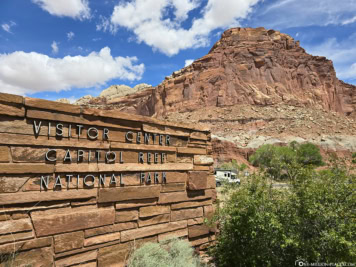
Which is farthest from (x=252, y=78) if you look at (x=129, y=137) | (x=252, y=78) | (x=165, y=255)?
(x=165, y=255)

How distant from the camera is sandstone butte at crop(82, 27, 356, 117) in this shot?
6231 centimetres

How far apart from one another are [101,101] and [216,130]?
56468mm

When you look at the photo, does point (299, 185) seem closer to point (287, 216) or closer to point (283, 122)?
point (287, 216)

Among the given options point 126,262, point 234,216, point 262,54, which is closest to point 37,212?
point 126,262

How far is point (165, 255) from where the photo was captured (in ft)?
14.8

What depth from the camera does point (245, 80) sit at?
63.2 metres

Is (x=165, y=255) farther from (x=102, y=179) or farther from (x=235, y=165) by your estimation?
(x=235, y=165)

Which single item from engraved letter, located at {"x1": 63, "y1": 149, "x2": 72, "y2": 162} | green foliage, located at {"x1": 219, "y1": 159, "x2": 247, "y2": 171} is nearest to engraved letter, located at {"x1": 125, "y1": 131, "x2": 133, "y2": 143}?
engraved letter, located at {"x1": 63, "y1": 149, "x2": 72, "y2": 162}

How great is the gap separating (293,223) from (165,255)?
7.74ft

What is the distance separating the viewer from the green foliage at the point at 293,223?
3.97 meters

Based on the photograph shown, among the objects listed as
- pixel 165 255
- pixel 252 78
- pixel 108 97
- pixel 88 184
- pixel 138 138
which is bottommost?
pixel 165 255

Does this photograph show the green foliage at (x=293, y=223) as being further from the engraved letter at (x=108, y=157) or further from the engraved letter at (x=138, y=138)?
the engraved letter at (x=108, y=157)

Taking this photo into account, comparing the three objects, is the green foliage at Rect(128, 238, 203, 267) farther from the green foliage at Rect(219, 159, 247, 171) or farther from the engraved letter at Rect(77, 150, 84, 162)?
the green foliage at Rect(219, 159, 247, 171)

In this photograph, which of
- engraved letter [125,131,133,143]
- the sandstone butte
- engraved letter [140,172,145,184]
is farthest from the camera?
the sandstone butte
